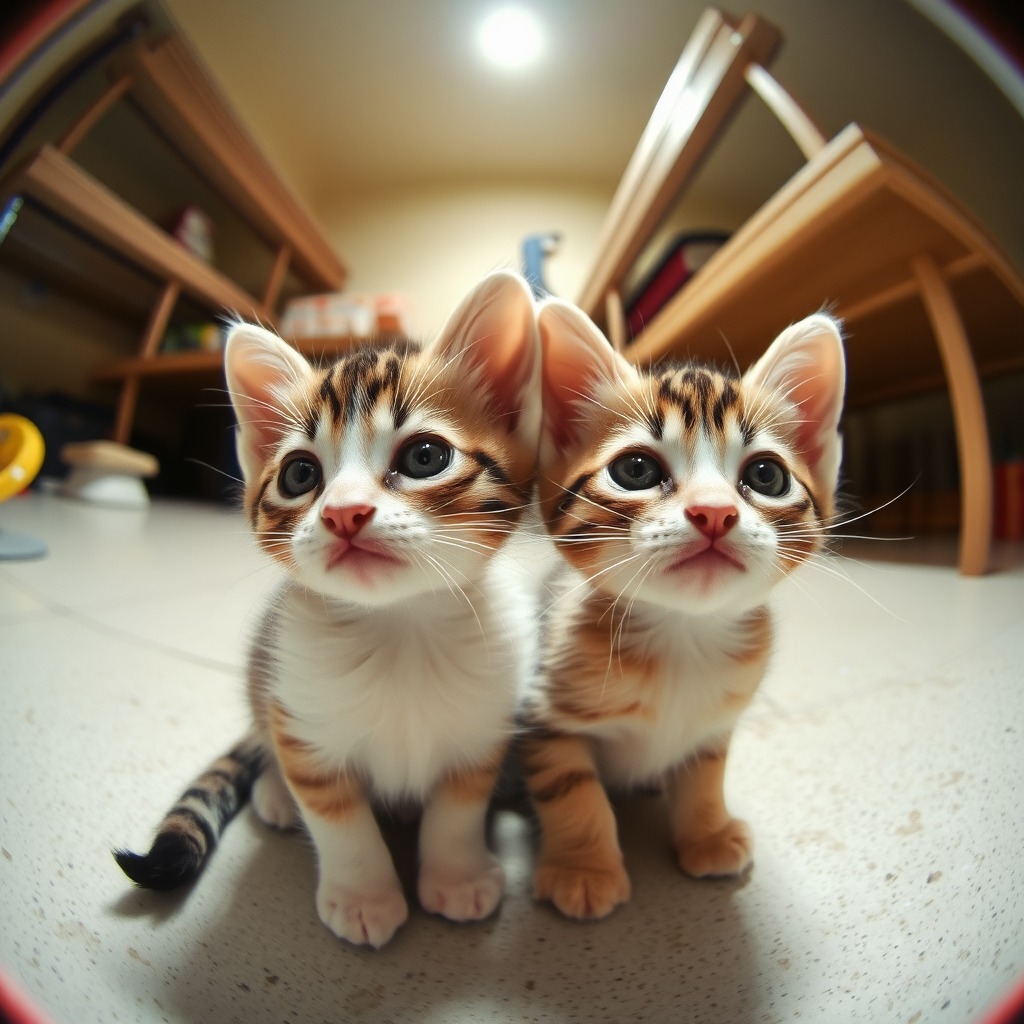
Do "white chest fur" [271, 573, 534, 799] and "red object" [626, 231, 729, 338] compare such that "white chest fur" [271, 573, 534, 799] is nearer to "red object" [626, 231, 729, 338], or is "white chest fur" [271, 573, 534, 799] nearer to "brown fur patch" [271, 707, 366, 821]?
"brown fur patch" [271, 707, 366, 821]

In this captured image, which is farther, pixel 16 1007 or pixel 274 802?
pixel 274 802

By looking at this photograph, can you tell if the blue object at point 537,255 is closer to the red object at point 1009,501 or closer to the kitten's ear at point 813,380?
the kitten's ear at point 813,380

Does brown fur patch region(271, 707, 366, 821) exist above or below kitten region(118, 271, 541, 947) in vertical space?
below

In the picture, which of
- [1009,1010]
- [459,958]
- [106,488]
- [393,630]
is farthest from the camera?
[106,488]

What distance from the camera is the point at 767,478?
0.42m

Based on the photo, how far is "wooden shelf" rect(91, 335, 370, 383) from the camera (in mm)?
523

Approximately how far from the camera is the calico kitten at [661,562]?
0.40 metres

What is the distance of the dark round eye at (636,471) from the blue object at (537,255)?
13 centimetres

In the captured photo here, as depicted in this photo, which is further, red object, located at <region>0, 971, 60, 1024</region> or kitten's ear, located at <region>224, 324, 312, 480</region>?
kitten's ear, located at <region>224, 324, 312, 480</region>

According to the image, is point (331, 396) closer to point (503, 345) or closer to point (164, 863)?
point (503, 345)

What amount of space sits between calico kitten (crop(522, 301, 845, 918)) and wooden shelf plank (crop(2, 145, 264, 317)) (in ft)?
0.93

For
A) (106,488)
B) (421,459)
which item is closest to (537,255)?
(421,459)

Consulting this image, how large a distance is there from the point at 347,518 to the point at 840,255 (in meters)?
0.34

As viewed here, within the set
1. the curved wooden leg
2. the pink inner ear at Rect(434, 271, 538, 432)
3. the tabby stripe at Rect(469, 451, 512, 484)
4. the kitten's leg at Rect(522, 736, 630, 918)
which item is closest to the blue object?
the pink inner ear at Rect(434, 271, 538, 432)
